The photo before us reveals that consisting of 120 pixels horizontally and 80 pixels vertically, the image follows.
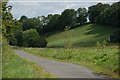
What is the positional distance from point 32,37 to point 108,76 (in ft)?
280

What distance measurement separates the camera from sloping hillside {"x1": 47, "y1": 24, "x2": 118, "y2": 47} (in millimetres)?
94750

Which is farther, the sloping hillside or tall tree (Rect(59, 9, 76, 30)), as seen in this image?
tall tree (Rect(59, 9, 76, 30))

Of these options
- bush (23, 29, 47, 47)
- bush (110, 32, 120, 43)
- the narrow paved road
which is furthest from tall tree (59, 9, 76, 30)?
the narrow paved road

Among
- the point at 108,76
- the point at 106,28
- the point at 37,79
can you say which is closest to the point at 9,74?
the point at 37,79

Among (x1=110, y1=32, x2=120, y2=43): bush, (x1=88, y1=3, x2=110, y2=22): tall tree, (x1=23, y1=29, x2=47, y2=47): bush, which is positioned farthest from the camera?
(x1=88, y1=3, x2=110, y2=22): tall tree

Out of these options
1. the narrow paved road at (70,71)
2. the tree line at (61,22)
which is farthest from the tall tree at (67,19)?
the narrow paved road at (70,71)

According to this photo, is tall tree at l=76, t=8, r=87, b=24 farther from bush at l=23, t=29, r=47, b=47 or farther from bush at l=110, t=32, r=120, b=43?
bush at l=110, t=32, r=120, b=43

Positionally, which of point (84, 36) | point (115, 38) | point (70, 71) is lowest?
point (84, 36)

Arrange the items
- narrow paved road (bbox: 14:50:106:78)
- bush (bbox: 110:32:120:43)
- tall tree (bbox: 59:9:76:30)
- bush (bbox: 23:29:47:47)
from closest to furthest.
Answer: narrow paved road (bbox: 14:50:106:78) < bush (bbox: 110:32:120:43) < bush (bbox: 23:29:47:47) < tall tree (bbox: 59:9:76:30)

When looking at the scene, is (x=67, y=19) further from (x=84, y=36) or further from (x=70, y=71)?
(x=70, y=71)

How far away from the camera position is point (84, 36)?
10450 cm

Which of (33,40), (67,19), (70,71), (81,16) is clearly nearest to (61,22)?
(67,19)

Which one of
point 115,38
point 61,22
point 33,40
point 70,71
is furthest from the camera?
point 61,22

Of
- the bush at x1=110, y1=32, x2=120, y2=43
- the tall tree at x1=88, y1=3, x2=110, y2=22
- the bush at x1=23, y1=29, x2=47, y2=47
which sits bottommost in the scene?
the bush at x1=23, y1=29, x2=47, y2=47
